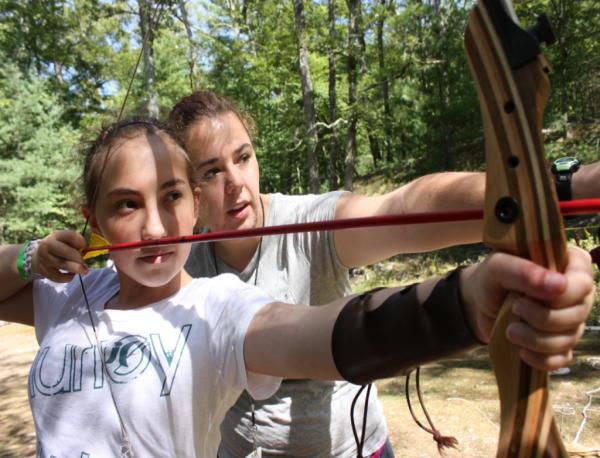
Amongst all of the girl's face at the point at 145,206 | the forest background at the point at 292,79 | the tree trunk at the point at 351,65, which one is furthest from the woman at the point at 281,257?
the tree trunk at the point at 351,65

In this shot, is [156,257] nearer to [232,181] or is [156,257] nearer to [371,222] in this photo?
[232,181]

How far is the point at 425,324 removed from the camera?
624mm

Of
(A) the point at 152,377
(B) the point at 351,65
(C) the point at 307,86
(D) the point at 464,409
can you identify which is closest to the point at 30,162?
(C) the point at 307,86

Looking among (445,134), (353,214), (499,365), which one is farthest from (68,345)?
(445,134)

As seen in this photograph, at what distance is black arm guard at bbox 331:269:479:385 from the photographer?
61 centimetres

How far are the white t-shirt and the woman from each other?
262mm

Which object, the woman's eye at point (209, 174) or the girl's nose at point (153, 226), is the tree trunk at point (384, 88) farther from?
the girl's nose at point (153, 226)

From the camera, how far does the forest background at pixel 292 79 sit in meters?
9.38

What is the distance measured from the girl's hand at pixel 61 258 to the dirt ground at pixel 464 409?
85.3 inches

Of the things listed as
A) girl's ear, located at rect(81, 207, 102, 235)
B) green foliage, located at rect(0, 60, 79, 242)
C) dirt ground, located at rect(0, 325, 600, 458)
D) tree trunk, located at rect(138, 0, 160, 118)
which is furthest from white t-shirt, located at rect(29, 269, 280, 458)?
green foliage, located at rect(0, 60, 79, 242)

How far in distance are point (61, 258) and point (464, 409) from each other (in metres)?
2.96

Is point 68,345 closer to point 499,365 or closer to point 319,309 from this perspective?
point 319,309

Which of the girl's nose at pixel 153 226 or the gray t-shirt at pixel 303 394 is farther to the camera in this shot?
the gray t-shirt at pixel 303 394

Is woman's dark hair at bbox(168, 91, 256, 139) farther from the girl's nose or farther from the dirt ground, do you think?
the dirt ground
